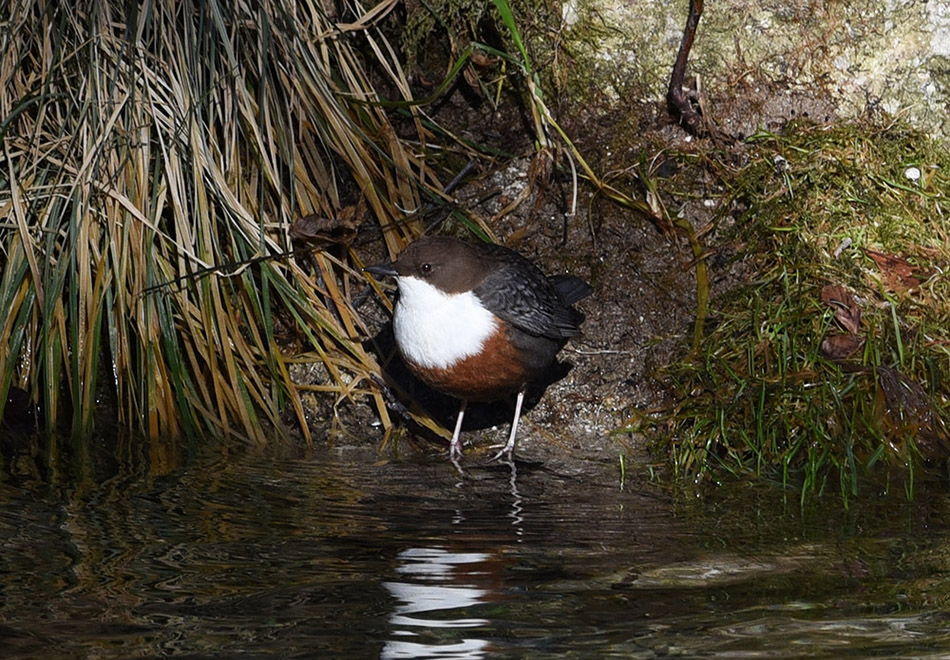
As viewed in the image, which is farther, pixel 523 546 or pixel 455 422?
pixel 455 422

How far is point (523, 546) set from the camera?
3.05 meters

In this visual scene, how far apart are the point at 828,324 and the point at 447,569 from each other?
2016 mm

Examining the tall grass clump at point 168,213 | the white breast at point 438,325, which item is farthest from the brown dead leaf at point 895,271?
the tall grass clump at point 168,213

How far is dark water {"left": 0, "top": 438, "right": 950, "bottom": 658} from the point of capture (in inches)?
92.3

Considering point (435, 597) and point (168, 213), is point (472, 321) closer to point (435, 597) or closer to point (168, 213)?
point (168, 213)

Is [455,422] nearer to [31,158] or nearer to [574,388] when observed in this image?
[574,388]

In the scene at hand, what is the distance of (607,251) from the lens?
15.9ft

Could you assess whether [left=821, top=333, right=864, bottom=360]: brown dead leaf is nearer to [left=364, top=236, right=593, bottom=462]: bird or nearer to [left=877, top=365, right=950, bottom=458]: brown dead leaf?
[left=877, top=365, right=950, bottom=458]: brown dead leaf

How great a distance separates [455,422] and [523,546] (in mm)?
1535

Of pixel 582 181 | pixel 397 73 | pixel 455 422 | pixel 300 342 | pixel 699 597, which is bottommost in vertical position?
pixel 699 597

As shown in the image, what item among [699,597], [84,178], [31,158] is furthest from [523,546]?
[31,158]

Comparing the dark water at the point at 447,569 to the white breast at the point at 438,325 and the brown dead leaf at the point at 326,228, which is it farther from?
the brown dead leaf at the point at 326,228

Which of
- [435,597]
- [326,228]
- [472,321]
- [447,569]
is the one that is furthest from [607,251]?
[435,597]

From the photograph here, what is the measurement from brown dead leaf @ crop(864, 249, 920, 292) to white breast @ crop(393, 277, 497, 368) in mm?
1507
